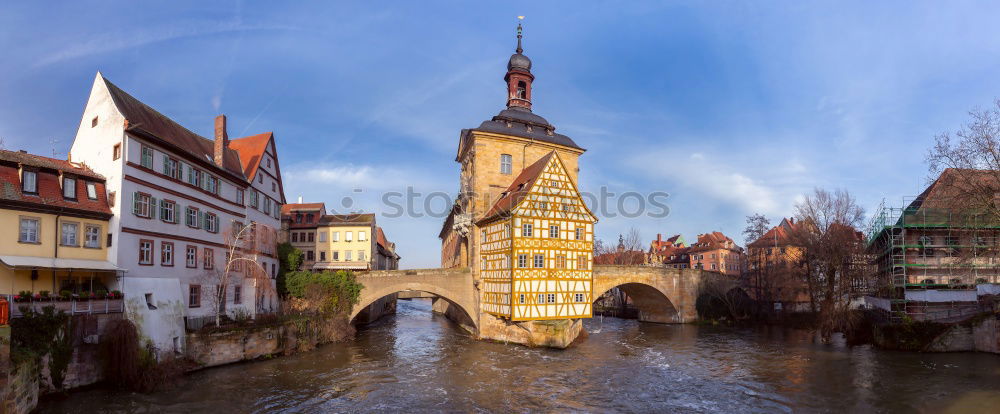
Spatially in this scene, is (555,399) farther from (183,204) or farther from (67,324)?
(183,204)

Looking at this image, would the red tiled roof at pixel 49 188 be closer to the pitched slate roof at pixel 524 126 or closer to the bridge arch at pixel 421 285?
the bridge arch at pixel 421 285

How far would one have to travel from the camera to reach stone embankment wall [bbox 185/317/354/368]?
70.4 feet

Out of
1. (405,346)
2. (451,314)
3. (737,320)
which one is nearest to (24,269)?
(405,346)

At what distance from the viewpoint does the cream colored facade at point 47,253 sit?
55.7 ft

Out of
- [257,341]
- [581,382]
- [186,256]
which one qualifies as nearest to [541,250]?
[581,382]

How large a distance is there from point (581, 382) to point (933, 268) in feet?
73.0

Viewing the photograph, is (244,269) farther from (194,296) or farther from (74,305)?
(74,305)

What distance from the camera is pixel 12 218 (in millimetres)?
17172

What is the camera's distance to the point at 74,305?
17.1 m

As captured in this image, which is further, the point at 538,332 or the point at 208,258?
the point at 538,332

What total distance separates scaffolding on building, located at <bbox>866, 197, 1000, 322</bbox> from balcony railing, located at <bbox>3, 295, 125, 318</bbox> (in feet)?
115

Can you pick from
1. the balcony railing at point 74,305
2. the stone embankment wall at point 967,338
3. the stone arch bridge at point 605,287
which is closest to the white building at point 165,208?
the balcony railing at point 74,305

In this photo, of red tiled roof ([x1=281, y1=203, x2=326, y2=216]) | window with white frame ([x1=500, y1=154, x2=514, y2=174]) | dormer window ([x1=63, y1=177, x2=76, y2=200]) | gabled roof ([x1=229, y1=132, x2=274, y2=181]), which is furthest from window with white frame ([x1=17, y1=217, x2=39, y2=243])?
red tiled roof ([x1=281, y1=203, x2=326, y2=216])

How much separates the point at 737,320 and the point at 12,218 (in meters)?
45.1
